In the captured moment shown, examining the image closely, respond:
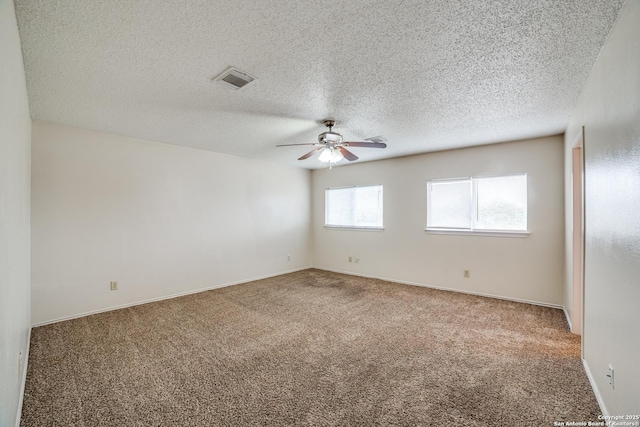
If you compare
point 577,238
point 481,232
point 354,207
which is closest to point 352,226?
point 354,207

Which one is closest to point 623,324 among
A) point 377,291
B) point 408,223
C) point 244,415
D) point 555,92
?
point 555,92

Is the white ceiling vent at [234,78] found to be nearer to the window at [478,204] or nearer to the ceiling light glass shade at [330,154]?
the ceiling light glass shade at [330,154]

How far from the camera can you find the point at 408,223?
17.1ft

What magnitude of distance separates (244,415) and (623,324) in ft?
7.51

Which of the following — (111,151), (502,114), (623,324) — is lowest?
(623,324)

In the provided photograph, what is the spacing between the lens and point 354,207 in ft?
20.1

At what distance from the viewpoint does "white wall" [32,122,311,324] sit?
3422 millimetres

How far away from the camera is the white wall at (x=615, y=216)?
1.39 m

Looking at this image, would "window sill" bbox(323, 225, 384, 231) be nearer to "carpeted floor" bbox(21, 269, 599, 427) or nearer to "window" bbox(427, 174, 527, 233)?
"window" bbox(427, 174, 527, 233)

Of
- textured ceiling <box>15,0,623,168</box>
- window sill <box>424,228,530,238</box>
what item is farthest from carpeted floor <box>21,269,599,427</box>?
textured ceiling <box>15,0,623,168</box>

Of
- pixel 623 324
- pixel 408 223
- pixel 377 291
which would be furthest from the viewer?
pixel 408 223

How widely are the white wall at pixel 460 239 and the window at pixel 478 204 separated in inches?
4.7

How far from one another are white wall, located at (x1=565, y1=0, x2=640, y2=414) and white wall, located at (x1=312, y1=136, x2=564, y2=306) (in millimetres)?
1915

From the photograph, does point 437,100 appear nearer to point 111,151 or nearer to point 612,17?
point 612,17
